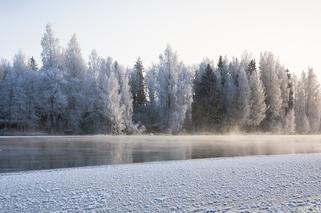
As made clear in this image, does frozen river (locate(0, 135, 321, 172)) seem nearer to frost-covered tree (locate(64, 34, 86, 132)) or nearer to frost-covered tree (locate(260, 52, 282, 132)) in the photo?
frost-covered tree (locate(64, 34, 86, 132))

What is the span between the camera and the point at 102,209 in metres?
11.3

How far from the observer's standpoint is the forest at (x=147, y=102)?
66.7 m

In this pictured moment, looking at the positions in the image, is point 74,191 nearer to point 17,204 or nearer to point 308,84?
point 17,204

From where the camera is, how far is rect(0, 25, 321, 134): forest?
66688 mm

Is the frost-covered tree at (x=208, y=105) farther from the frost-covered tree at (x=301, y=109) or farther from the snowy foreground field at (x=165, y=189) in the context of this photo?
the snowy foreground field at (x=165, y=189)

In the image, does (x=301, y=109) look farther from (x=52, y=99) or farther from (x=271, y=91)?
(x=52, y=99)

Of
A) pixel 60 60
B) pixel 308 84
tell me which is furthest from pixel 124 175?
pixel 308 84

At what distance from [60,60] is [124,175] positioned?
6094cm

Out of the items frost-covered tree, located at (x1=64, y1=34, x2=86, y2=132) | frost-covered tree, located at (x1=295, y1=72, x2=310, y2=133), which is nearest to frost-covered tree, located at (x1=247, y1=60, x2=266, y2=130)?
frost-covered tree, located at (x1=295, y1=72, x2=310, y2=133)

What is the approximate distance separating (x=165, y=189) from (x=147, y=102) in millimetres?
72487

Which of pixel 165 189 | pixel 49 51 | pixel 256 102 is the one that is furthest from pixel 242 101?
pixel 165 189

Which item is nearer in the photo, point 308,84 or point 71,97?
point 71,97

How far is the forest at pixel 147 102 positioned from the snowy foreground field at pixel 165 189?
4918 cm

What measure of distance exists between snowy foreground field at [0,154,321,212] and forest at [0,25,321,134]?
4918 centimetres
